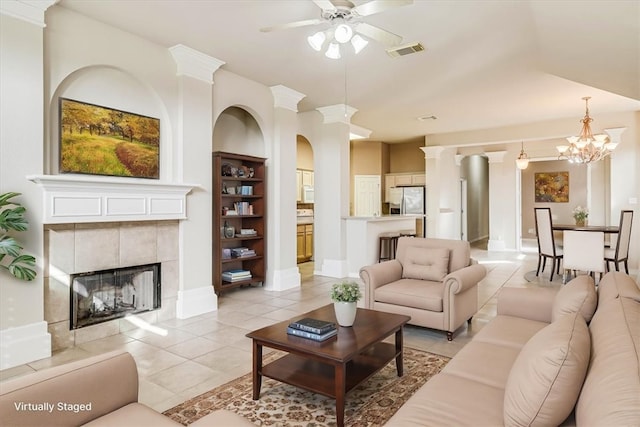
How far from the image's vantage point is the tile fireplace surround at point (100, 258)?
321 cm

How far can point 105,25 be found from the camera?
11.6ft

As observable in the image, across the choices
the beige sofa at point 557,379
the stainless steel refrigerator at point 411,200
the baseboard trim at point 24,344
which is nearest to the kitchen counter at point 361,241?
the stainless steel refrigerator at point 411,200

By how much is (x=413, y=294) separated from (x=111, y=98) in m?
3.48

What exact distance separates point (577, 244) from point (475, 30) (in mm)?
3542

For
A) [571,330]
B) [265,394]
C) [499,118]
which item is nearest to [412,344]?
[265,394]

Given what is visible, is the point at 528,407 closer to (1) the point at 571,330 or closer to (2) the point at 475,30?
(1) the point at 571,330

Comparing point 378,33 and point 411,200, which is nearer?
point 378,33

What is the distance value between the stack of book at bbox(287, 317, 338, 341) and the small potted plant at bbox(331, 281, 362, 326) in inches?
4.7

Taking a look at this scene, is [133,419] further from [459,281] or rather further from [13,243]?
[459,281]

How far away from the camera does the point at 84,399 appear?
1.40 m

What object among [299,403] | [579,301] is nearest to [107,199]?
[299,403]

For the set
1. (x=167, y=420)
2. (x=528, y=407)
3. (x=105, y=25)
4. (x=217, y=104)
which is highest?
(x=105, y=25)

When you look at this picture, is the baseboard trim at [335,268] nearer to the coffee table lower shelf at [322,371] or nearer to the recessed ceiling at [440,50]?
the recessed ceiling at [440,50]

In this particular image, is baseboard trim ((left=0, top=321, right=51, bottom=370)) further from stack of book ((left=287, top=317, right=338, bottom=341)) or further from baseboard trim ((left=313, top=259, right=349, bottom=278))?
baseboard trim ((left=313, top=259, right=349, bottom=278))
